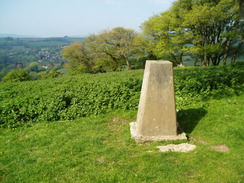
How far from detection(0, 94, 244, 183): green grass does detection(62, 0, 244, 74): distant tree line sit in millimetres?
11254

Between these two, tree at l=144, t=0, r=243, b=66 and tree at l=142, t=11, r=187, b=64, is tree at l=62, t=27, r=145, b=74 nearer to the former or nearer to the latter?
tree at l=142, t=11, r=187, b=64

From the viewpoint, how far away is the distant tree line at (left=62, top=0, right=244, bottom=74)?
2419cm

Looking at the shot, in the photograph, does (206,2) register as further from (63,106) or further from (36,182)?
(36,182)

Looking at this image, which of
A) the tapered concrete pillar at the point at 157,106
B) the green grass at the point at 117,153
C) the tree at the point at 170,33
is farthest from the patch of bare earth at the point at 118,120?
the tree at the point at 170,33

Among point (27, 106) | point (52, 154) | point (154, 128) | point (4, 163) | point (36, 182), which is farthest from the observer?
point (27, 106)

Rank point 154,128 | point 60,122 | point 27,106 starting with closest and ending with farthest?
point 154,128 < point 60,122 < point 27,106

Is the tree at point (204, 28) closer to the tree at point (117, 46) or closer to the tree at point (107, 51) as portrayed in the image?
the tree at point (107, 51)

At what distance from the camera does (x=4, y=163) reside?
5.43 metres

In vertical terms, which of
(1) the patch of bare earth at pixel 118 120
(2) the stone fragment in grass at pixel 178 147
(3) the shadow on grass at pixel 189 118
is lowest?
(1) the patch of bare earth at pixel 118 120

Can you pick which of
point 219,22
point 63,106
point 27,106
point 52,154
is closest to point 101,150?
point 52,154

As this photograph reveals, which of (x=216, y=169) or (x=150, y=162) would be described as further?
(x=150, y=162)

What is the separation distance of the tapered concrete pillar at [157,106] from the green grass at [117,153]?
324 mm

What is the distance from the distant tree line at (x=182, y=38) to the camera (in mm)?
24188

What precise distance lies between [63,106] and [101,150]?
175 inches
